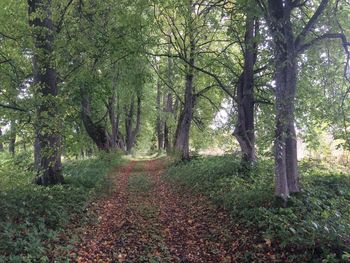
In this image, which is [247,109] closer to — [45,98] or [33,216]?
[45,98]

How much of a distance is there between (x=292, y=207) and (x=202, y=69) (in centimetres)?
783

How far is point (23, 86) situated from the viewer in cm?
1045

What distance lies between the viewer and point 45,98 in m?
7.76

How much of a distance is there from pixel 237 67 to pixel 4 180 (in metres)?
10.6

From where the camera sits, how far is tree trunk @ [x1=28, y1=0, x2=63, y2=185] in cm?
763

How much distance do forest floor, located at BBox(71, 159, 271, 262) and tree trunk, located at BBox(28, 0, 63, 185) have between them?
7.03 ft

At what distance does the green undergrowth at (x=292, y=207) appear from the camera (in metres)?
5.96

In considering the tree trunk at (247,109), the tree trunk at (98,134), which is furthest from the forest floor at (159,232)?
the tree trunk at (98,134)

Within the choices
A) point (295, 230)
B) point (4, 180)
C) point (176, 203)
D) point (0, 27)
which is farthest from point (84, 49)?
point (295, 230)

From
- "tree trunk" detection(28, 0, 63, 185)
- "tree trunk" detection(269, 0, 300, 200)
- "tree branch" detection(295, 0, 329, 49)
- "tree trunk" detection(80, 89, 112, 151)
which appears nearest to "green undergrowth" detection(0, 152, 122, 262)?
"tree trunk" detection(28, 0, 63, 185)

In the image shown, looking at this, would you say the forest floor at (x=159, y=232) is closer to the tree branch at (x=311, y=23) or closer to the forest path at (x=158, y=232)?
the forest path at (x=158, y=232)

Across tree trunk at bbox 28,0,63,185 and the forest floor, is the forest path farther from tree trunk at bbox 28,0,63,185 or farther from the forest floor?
tree trunk at bbox 28,0,63,185

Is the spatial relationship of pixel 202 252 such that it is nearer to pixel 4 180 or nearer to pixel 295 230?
pixel 295 230

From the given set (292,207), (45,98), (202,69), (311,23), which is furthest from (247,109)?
(45,98)
